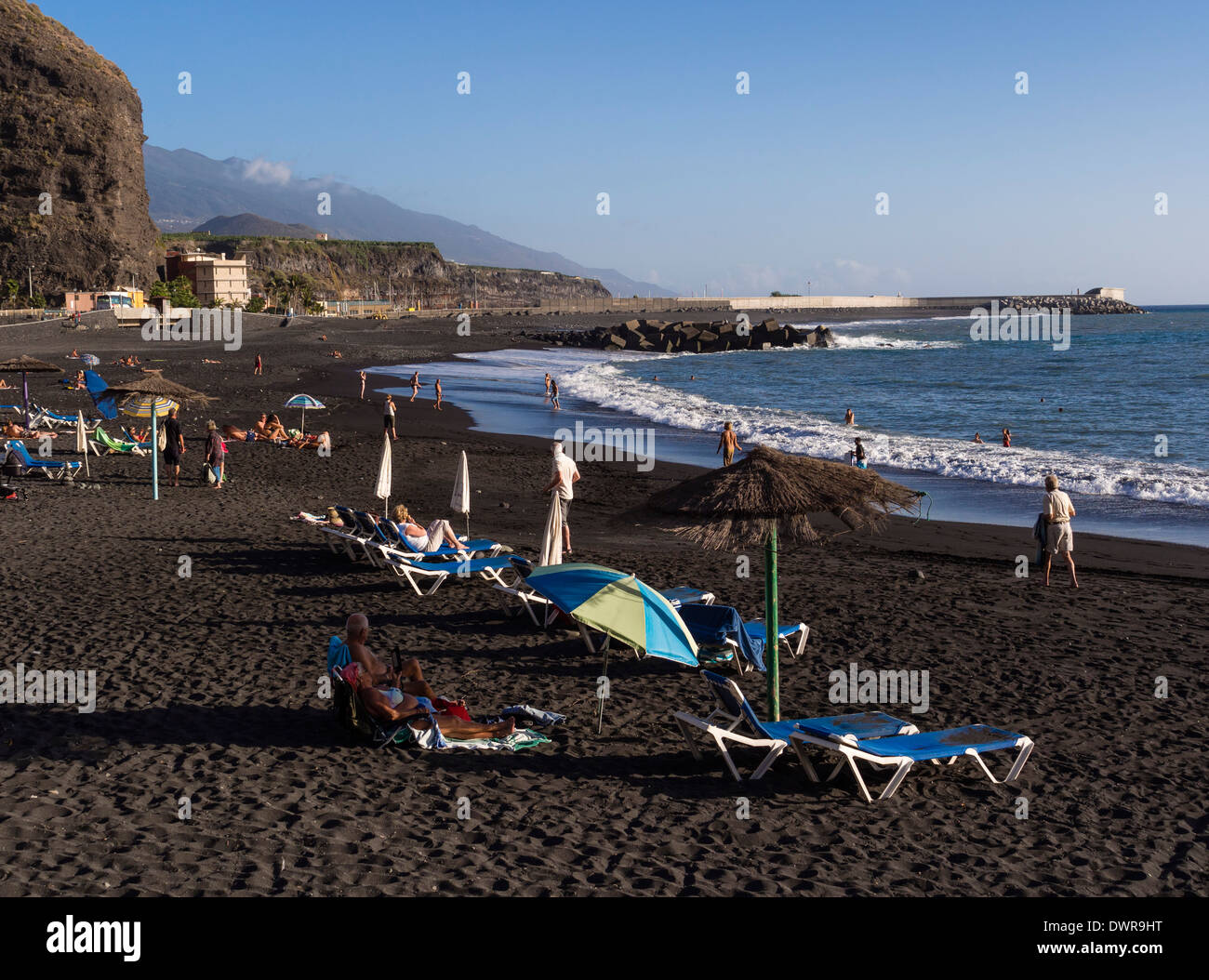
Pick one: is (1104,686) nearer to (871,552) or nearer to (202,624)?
(871,552)

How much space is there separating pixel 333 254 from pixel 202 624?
177 meters

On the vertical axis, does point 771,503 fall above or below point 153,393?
below

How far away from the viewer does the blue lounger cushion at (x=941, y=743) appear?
21.6 ft

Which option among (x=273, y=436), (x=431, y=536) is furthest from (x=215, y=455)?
(x=431, y=536)

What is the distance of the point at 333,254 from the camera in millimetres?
176000

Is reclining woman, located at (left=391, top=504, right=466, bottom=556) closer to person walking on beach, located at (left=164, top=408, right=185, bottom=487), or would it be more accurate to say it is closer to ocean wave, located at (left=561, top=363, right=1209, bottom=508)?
person walking on beach, located at (left=164, top=408, right=185, bottom=487)

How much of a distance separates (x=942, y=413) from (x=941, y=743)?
3318 cm

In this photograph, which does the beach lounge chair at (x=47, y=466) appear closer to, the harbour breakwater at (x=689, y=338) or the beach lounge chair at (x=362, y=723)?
the beach lounge chair at (x=362, y=723)

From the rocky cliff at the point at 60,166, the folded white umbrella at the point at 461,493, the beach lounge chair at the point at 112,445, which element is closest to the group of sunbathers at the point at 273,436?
the beach lounge chair at the point at 112,445

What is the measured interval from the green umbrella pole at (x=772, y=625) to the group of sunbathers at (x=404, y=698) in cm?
191

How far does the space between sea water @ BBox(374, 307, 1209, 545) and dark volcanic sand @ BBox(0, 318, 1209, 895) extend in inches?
216

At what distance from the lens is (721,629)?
8992 mm

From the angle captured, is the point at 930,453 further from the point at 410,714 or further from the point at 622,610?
the point at 410,714
